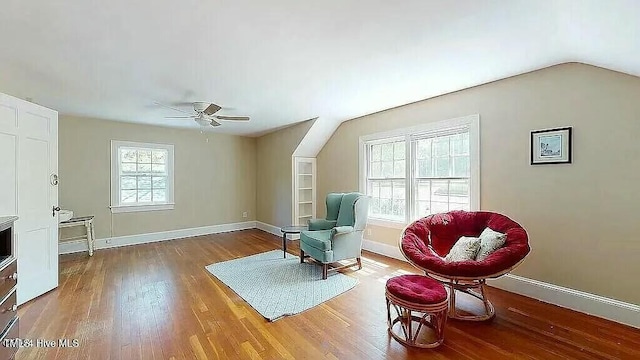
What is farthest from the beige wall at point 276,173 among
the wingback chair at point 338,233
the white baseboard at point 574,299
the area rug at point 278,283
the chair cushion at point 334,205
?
the white baseboard at point 574,299

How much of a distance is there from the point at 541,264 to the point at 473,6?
103 inches

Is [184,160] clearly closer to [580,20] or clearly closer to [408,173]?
[408,173]

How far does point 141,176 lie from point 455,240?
5734mm

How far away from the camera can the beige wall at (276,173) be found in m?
5.81


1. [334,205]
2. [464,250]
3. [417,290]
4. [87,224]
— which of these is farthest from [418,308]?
[87,224]

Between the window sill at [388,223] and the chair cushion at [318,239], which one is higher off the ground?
the window sill at [388,223]

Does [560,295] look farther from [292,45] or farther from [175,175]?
[175,175]

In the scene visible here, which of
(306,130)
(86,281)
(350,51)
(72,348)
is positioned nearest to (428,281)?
(350,51)

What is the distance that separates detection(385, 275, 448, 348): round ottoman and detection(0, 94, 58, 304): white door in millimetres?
3657

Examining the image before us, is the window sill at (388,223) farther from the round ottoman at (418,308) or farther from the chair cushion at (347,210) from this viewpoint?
the round ottoman at (418,308)

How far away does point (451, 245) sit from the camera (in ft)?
10.2

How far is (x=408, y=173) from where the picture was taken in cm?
421

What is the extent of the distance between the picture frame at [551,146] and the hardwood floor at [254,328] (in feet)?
4.75

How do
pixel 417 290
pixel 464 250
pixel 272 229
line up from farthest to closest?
pixel 272 229 → pixel 464 250 → pixel 417 290
